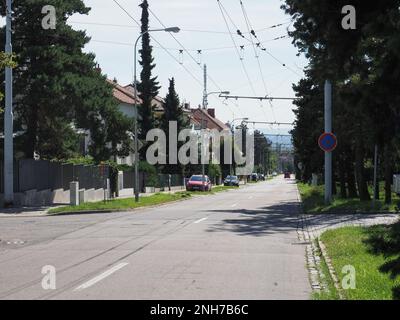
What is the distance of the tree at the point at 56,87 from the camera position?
30.2m

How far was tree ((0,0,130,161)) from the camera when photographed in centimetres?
3016

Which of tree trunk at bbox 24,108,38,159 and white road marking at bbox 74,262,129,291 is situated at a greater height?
tree trunk at bbox 24,108,38,159

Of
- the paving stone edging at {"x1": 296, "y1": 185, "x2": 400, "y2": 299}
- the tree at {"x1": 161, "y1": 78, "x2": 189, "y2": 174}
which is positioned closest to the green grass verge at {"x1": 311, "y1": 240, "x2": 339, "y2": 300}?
the paving stone edging at {"x1": 296, "y1": 185, "x2": 400, "y2": 299}

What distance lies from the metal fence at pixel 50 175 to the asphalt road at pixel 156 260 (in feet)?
34.9

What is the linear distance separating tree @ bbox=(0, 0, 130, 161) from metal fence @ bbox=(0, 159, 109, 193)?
112 cm

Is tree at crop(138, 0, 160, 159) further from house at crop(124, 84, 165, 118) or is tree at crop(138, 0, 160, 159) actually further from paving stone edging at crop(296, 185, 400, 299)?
paving stone edging at crop(296, 185, 400, 299)

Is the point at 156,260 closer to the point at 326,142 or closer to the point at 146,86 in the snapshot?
the point at 326,142

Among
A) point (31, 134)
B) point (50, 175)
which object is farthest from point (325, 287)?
point (50, 175)

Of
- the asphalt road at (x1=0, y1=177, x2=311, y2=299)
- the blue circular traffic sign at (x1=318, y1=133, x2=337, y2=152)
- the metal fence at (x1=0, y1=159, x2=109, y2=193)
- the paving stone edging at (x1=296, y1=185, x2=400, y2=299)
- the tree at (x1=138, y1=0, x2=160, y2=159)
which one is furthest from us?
the tree at (x1=138, y1=0, x2=160, y2=159)

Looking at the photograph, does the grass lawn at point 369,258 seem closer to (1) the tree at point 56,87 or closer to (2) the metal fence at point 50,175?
(1) the tree at point 56,87

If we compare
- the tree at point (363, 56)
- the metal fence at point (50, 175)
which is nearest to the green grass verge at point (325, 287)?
the tree at point (363, 56)

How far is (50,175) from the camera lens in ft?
110
